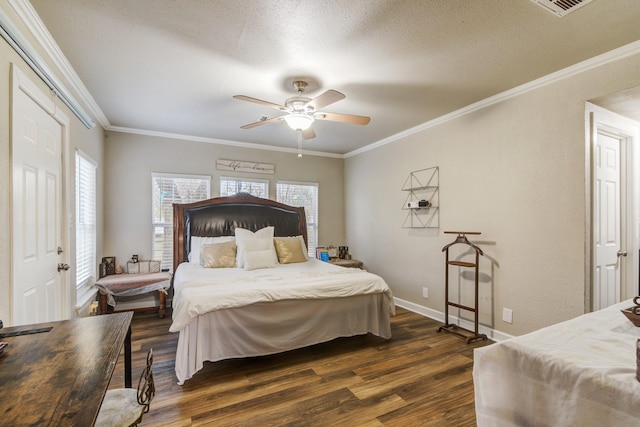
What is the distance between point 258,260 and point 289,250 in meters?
0.61

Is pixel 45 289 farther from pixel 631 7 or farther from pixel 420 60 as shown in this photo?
pixel 631 7

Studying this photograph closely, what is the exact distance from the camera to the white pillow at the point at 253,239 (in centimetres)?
388

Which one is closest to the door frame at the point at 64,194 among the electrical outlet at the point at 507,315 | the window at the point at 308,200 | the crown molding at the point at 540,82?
the window at the point at 308,200

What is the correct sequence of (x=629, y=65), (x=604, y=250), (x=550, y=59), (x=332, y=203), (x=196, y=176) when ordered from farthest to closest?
(x=332, y=203) → (x=196, y=176) → (x=604, y=250) → (x=550, y=59) → (x=629, y=65)

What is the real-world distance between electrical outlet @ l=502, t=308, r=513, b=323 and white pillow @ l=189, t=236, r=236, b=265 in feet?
11.3

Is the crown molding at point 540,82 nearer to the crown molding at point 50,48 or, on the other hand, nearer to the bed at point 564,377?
the bed at point 564,377

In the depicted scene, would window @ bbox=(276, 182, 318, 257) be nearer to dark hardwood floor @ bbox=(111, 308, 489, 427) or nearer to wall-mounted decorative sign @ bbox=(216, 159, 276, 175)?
wall-mounted decorative sign @ bbox=(216, 159, 276, 175)

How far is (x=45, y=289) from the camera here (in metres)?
2.31

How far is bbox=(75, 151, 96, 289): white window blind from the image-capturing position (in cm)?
318

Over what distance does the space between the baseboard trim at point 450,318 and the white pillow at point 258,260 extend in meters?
2.10

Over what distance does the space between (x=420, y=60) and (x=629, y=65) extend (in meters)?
1.53

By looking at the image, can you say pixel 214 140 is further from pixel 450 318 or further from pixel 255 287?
pixel 450 318

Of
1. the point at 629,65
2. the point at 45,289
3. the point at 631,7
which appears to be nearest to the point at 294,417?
the point at 45,289

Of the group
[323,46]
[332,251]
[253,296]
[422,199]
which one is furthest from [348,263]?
[323,46]
